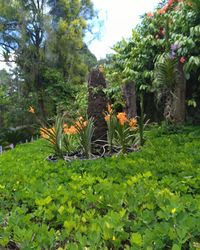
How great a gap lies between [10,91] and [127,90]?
1206 cm

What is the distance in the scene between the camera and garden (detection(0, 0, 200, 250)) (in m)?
1.57

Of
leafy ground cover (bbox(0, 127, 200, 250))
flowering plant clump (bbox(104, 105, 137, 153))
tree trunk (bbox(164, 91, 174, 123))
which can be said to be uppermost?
tree trunk (bbox(164, 91, 174, 123))

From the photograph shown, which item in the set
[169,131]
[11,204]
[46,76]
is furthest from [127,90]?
[46,76]

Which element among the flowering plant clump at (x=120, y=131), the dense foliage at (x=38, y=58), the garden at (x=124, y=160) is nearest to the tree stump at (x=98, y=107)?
the garden at (x=124, y=160)

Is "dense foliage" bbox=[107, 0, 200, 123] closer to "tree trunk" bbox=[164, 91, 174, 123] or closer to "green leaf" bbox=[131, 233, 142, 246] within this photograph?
"tree trunk" bbox=[164, 91, 174, 123]

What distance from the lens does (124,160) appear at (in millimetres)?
3814

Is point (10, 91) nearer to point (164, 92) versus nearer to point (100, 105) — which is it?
point (164, 92)

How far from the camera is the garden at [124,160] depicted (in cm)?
157

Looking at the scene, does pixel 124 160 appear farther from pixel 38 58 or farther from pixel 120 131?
pixel 38 58

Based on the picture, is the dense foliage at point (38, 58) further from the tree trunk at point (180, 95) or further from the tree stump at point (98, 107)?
the tree stump at point (98, 107)

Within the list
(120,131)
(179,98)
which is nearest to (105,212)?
(120,131)

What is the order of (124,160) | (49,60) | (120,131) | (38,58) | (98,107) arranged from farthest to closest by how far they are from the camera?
(49,60), (38,58), (98,107), (120,131), (124,160)

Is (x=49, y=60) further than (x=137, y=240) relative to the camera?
Yes

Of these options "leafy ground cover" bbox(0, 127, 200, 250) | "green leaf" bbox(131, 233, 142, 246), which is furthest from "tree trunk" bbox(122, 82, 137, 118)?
"green leaf" bbox(131, 233, 142, 246)
